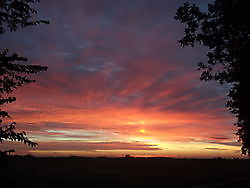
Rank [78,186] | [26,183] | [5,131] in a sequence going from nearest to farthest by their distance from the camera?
[5,131] < [26,183] < [78,186]

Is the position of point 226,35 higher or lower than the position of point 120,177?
higher

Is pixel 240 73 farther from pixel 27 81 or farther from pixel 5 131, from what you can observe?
pixel 5 131

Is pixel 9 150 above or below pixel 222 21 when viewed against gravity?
below

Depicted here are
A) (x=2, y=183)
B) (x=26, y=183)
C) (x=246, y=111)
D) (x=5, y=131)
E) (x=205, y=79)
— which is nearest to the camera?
(x=5, y=131)

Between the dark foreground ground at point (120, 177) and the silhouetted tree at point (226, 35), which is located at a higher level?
the silhouetted tree at point (226, 35)

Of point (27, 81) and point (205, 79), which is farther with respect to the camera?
point (205, 79)

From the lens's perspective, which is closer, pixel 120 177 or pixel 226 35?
pixel 226 35

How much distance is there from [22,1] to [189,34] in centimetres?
864

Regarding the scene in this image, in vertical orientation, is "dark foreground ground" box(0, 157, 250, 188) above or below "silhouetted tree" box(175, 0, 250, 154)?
below

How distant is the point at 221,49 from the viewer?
15539 millimetres

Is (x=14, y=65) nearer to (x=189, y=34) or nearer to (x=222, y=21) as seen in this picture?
(x=189, y=34)

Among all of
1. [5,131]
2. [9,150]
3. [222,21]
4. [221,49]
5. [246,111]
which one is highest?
[222,21]

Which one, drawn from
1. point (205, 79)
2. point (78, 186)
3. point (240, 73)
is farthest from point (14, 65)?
point (78, 186)

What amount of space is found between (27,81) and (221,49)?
10257 mm
